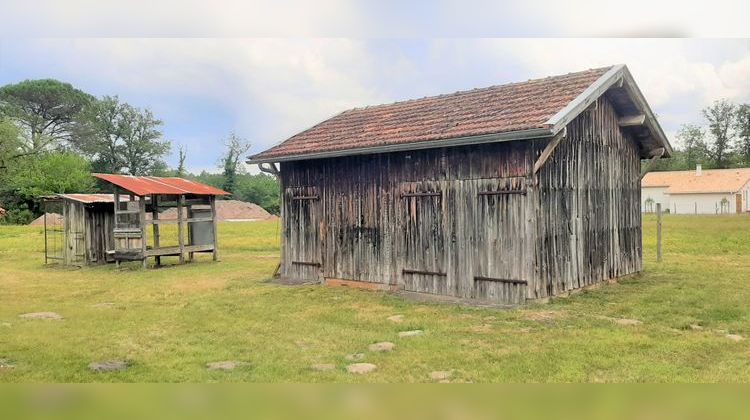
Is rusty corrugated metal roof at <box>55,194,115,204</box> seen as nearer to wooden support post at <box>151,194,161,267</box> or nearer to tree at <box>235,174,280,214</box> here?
wooden support post at <box>151,194,161,267</box>

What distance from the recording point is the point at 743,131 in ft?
37.1

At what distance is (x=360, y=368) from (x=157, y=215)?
11849 mm

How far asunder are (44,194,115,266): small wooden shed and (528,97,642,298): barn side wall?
12.3m

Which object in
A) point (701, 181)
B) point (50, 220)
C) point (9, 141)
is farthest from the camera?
point (50, 220)

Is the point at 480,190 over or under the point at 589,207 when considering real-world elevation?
over

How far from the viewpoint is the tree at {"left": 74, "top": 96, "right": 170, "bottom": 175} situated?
408 inches

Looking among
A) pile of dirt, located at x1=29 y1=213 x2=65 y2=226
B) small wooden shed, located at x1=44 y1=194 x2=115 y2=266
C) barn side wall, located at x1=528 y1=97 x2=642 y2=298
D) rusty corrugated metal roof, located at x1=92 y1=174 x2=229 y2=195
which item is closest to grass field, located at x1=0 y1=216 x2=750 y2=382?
barn side wall, located at x1=528 y1=97 x2=642 y2=298

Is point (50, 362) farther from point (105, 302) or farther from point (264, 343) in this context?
point (105, 302)

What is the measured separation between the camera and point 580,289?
9.45 m

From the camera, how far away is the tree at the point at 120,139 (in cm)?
1035

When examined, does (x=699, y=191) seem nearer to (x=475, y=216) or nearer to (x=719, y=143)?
(x=719, y=143)

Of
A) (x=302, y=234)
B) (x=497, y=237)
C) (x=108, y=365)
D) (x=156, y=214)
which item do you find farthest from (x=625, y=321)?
(x=156, y=214)

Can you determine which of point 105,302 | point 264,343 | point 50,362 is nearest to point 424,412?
point 264,343

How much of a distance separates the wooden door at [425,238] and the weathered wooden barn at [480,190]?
0.02 m
